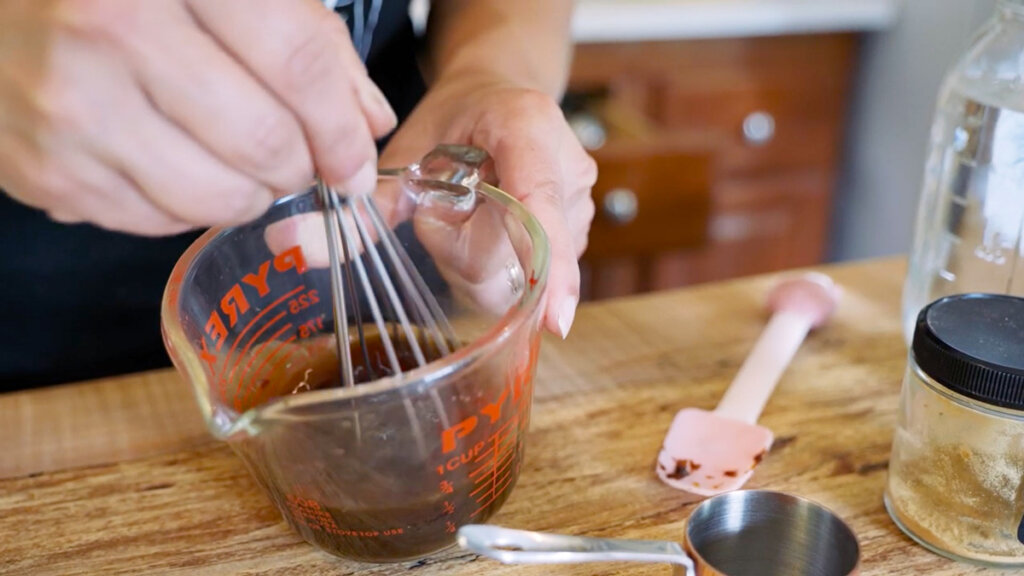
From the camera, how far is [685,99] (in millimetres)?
1671

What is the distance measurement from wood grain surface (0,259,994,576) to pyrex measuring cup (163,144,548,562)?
0.20 ft

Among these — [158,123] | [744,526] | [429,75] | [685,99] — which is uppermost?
[158,123]

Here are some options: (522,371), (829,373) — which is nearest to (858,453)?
(829,373)

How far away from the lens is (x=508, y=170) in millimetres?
601

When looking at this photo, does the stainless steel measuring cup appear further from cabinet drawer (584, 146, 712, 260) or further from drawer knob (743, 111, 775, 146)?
drawer knob (743, 111, 775, 146)

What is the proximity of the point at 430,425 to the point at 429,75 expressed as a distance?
0.54 m

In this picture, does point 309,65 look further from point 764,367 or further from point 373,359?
point 764,367

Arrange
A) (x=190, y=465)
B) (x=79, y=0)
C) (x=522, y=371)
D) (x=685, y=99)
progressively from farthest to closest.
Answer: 1. (x=685, y=99)
2. (x=190, y=465)
3. (x=522, y=371)
4. (x=79, y=0)

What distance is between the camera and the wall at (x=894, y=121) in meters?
1.64

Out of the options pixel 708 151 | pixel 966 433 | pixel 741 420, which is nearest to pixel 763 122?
pixel 708 151

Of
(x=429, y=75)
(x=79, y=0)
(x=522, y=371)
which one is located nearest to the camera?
(x=79, y=0)

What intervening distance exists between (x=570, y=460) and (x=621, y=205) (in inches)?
35.3

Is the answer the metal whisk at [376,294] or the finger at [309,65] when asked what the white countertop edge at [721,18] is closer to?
the metal whisk at [376,294]

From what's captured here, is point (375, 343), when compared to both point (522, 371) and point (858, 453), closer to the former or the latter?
point (522, 371)
